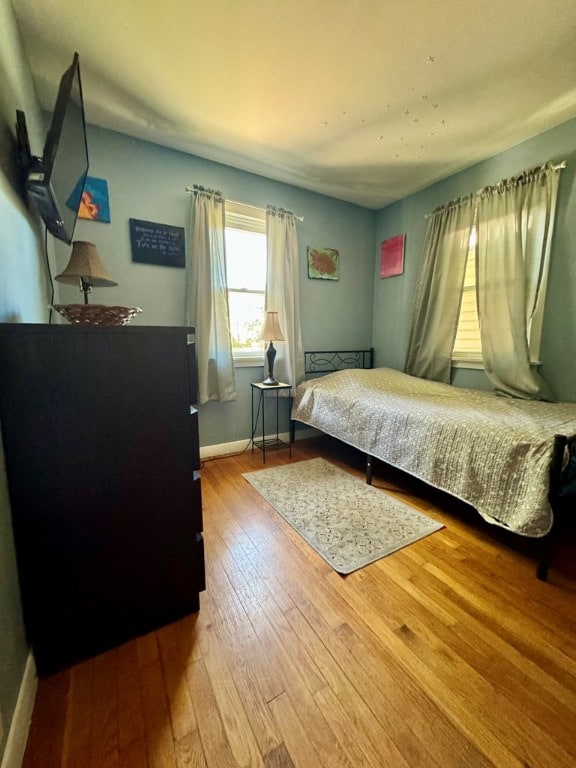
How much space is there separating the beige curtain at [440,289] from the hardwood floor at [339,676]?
1781 mm

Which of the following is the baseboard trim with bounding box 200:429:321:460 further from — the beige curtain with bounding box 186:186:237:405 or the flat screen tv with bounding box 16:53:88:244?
the flat screen tv with bounding box 16:53:88:244

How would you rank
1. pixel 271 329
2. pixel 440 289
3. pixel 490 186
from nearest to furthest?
pixel 490 186 → pixel 271 329 → pixel 440 289

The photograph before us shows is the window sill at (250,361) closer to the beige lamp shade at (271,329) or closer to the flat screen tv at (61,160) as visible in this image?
the beige lamp shade at (271,329)

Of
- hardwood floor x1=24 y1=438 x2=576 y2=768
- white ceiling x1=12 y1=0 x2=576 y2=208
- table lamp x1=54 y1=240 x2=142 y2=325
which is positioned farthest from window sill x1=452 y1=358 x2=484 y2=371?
table lamp x1=54 y1=240 x2=142 y2=325

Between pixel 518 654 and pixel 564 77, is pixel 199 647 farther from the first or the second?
pixel 564 77

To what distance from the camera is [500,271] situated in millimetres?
2357

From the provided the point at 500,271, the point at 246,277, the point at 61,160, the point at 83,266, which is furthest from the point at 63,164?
the point at 500,271

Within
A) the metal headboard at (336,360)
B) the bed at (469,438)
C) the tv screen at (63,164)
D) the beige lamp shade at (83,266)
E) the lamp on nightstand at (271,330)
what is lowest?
the bed at (469,438)

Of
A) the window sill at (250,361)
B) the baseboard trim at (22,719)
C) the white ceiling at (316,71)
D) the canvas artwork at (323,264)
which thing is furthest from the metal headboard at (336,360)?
the baseboard trim at (22,719)

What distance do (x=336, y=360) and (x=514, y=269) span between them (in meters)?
1.76

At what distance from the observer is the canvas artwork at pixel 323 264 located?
3.11 metres

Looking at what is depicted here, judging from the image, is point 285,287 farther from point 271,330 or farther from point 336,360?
point 336,360

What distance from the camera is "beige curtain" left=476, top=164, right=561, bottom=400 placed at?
2160 mm

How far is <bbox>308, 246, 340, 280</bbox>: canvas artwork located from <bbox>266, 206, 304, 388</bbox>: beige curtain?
273 millimetres
